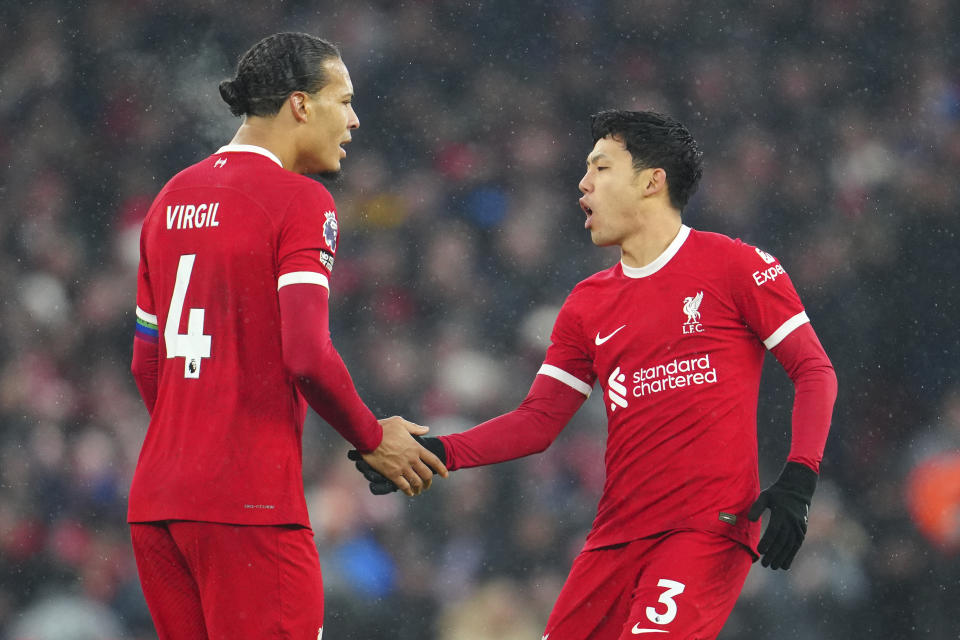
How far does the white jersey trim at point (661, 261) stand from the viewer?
2436 mm

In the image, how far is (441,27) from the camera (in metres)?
4.99

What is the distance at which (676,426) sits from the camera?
2.27 metres

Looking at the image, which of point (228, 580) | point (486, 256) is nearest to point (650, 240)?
point (228, 580)

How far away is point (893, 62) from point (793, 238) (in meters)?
0.92

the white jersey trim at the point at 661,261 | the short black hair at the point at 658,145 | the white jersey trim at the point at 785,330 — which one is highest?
the short black hair at the point at 658,145

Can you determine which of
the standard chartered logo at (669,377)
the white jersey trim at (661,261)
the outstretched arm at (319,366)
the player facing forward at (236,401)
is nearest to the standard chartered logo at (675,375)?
the standard chartered logo at (669,377)

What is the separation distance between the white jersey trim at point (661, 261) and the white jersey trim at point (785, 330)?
288 millimetres

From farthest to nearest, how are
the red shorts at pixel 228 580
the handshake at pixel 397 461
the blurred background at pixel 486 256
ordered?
the blurred background at pixel 486 256, the handshake at pixel 397 461, the red shorts at pixel 228 580

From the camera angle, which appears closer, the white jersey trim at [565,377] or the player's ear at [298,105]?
the player's ear at [298,105]

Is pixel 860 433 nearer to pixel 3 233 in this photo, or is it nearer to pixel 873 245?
pixel 873 245

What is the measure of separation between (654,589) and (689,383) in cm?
42

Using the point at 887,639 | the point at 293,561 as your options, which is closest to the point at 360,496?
the point at 887,639

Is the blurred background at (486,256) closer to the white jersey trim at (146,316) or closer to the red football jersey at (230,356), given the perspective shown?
the white jersey trim at (146,316)

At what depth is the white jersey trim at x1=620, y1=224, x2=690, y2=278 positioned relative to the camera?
95.9 inches
